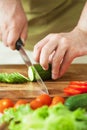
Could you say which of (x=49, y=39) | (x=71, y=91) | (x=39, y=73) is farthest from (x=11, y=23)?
(x=71, y=91)

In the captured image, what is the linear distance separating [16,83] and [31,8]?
59 cm

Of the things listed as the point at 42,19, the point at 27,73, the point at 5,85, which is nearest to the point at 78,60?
the point at 42,19

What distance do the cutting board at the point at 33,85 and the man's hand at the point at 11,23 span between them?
0.60 ft

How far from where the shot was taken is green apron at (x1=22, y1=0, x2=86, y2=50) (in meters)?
2.53

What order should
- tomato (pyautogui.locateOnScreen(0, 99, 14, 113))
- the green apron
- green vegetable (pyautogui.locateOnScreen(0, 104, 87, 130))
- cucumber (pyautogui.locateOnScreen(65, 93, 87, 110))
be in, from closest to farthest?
green vegetable (pyautogui.locateOnScreen(0, 104, 87, 130))
cucumber (pyautogui.locateOnScreen(65, 93, 87, 110))
tomato (pyautogui.locateOnScreen(0, 99, 14, 113))
the green apron

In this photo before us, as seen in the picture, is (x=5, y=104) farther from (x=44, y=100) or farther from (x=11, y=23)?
(x=11, y=23)

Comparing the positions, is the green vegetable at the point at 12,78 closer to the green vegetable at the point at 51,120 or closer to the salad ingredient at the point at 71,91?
the salad ingredient at the point at 71,91

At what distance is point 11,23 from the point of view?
6.51ft

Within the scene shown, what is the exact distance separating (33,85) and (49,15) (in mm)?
638

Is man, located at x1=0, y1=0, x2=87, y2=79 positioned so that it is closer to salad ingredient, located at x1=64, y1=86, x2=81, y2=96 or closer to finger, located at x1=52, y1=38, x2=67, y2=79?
finger, located at x1=52, y1=38, x2=67, y2=79

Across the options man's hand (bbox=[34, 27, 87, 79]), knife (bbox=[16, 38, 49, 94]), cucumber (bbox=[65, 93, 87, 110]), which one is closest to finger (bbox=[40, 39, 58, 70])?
man's hand (bbox=[34, 27, 87, 79])

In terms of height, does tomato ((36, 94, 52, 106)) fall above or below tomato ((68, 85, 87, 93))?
above

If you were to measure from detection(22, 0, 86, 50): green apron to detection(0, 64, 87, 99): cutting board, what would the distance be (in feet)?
1.04

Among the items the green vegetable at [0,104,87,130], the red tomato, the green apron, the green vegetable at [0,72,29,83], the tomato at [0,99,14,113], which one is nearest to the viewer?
the green vegetable at [0,104,87,130]
